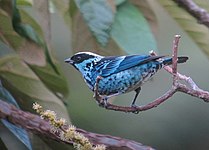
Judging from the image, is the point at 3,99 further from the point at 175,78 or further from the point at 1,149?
the point at 175,78

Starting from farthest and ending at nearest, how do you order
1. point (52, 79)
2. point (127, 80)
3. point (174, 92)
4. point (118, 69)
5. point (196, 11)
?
1. point (52, 79)
2. point (196, 11)
3. point (118, 69)
4. point (127, 80)
5. point (174, 92)

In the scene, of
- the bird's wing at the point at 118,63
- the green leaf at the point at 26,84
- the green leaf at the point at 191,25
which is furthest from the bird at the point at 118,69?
the green leaf at the point at 191,25

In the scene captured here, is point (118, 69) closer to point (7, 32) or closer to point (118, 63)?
point (118, 63)

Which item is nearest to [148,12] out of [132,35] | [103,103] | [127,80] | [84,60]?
[132,35]

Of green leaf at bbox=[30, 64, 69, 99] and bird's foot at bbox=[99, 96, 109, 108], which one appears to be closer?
bird's foot at bbox=[99, 96, 109, 108]

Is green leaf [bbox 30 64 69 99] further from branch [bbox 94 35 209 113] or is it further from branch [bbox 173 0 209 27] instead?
branch [bbox 94 35 209 113]

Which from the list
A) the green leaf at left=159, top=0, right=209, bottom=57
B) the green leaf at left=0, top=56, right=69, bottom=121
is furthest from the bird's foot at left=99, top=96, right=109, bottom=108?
the green leaf at left=159, top=0, right=209, bottom=57
